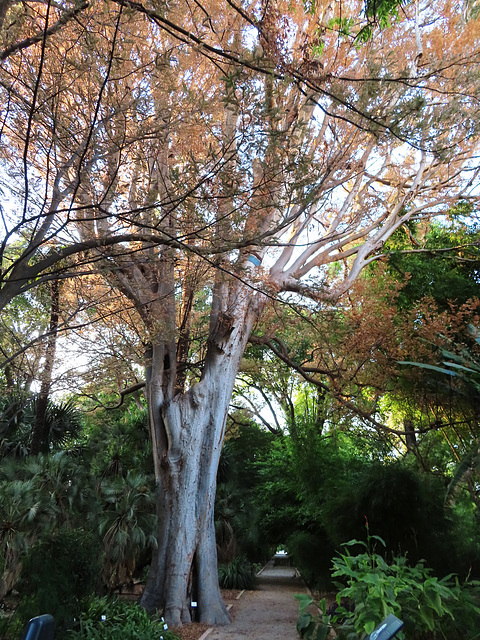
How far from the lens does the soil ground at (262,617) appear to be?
8.61 m

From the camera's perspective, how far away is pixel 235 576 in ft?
53.5

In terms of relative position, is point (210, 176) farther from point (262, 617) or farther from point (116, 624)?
point (262, 617)

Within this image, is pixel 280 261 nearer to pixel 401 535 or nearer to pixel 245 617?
pixel 401 535

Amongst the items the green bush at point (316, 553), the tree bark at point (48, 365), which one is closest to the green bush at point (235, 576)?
the green bush at point (316, 553)

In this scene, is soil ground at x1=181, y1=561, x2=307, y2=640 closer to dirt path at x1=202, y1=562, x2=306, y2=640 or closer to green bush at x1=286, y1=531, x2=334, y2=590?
dirt path at x1=202, y1=562, x2=306, y2=640

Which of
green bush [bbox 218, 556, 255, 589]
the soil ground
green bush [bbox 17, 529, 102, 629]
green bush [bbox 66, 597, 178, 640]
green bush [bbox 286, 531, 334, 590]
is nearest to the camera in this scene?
green bush [bbox 17, 529, 102, 629]

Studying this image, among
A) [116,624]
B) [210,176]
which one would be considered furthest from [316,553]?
[210,176]

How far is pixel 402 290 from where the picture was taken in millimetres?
11727

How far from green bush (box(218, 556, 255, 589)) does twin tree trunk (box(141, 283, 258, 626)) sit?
25.1 feet

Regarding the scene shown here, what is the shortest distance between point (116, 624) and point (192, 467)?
270 centimetres

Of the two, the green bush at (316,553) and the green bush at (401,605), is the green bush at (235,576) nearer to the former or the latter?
the green bush at (316,553)

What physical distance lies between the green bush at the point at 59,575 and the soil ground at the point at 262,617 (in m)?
1.82

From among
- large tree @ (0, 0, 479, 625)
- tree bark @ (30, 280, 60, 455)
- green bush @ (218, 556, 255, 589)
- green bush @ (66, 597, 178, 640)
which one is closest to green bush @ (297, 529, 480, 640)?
large tree @ (0, 0, 479, 625)

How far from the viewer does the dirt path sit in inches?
340
